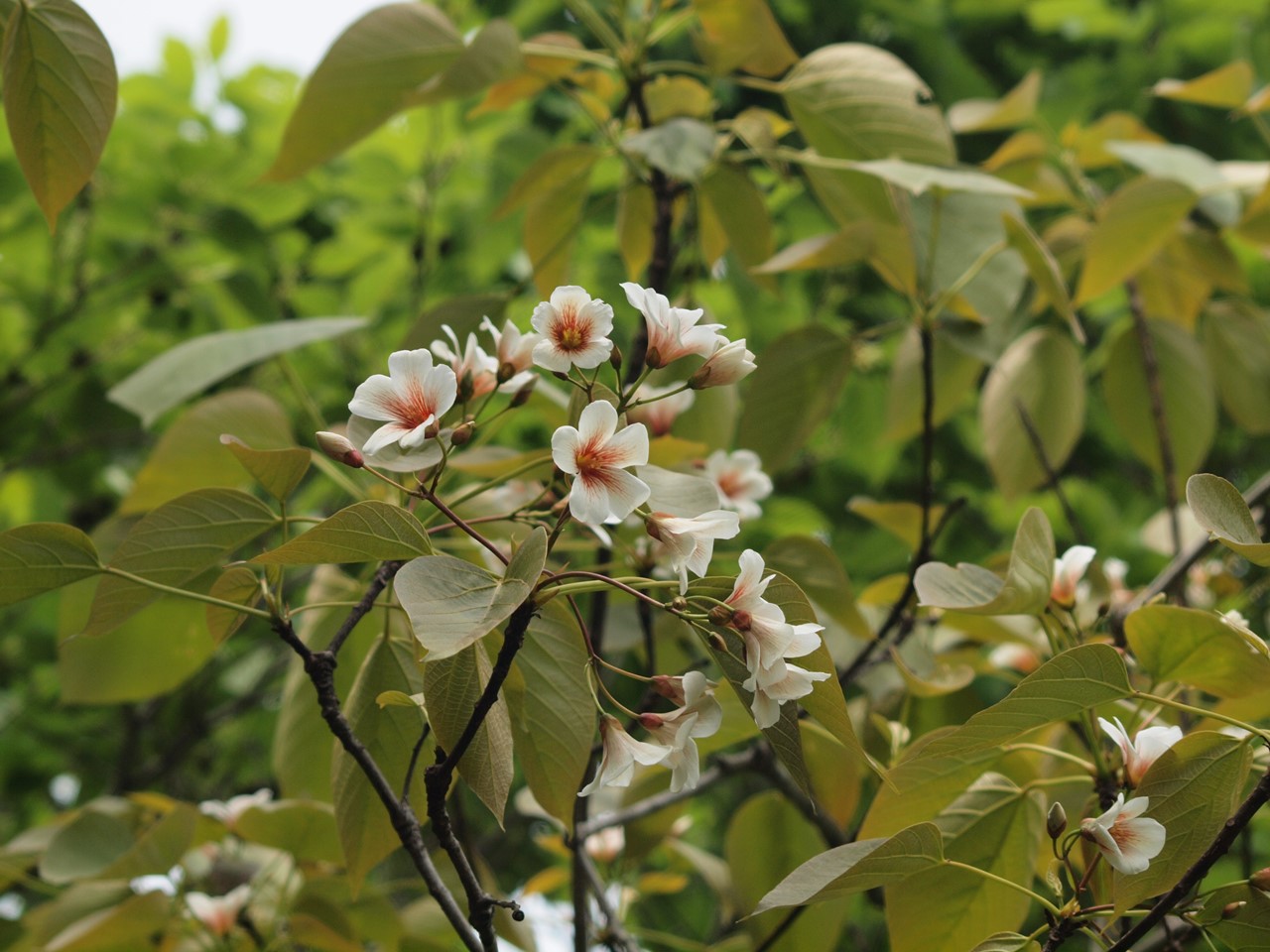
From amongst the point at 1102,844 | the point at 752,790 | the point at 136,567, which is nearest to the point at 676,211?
the point at 136,567

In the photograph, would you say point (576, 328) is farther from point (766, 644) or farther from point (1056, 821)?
point (1056, 821)

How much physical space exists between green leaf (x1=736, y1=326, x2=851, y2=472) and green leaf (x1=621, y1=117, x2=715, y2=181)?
208 millimetres

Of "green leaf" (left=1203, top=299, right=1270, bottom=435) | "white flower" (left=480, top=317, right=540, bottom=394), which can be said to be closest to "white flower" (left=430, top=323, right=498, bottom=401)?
"white flower" (left=480, top=317, right=540, bottom=394)

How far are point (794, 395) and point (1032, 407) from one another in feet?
1.11

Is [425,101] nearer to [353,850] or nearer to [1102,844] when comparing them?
[353,850]

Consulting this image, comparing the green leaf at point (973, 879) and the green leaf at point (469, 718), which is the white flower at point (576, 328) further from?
the green leaf at point (973, 879)

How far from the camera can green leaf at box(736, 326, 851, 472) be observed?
107cm

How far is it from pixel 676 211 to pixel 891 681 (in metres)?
0.58

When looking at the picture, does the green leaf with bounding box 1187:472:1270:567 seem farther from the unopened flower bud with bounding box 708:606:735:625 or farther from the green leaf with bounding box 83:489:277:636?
the green leaf with bounding box 83:489:277:636

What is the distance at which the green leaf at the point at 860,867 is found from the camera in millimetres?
537

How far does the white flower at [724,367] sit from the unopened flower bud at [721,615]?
0.14 meters

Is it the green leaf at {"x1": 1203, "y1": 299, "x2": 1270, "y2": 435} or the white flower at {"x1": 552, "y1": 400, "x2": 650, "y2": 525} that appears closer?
the white flower at {"x1": 552, "y1": 400, "x2": 650, "y2": 525}

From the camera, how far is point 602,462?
0.55m

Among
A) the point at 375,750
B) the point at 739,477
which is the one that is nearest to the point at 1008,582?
the point at 739,477
